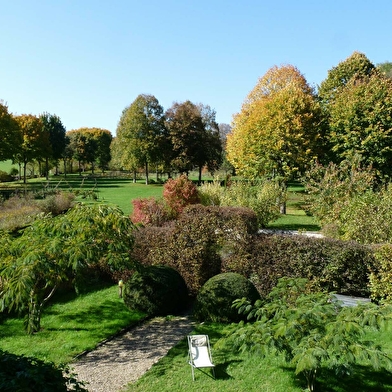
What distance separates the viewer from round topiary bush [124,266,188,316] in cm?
1034

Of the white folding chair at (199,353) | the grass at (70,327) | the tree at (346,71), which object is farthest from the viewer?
the tree at (346,71)

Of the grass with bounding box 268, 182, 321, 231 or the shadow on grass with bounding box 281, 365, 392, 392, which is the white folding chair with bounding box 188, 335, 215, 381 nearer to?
the shadow on grass with bounding box 281, 365, 392, 392

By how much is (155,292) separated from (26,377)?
696 cm

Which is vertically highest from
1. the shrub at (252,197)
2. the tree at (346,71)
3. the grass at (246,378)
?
the tree at (346,71)

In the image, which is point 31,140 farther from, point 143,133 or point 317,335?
point 317,335

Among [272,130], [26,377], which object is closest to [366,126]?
[272,130]

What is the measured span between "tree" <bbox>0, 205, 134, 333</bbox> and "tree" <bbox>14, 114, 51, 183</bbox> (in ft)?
123

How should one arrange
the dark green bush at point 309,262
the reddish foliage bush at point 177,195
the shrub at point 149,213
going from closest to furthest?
the dark green bush at point 309,262 < the shrub at point 149,213 < the reddish foliage bush at point 177,195

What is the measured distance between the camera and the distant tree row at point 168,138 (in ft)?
136

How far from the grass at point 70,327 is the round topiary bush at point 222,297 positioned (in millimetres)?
1778

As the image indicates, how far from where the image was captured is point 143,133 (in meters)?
42.8

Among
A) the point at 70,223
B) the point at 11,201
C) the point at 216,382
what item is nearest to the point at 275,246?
the point at 216,382

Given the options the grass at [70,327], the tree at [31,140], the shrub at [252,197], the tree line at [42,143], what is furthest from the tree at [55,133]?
the grass at [70,327]

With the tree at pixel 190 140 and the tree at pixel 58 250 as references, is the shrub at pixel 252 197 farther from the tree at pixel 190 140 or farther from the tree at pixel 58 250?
the tree at pixel 190 140
